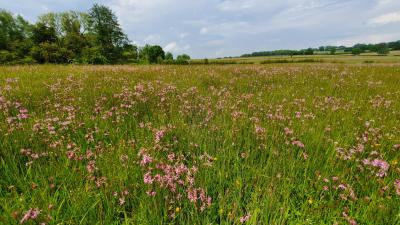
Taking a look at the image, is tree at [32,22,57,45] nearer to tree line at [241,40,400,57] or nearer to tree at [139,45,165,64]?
tree at [139,45,165,64]

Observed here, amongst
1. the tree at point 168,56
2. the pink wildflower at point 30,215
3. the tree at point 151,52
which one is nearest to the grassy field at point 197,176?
the pink wildflower at point 30,215

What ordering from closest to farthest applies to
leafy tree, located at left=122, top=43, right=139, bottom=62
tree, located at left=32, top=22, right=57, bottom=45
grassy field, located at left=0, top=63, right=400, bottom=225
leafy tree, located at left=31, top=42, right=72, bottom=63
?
grassy field, located at left=0, top=63, right=400, bottom=225 → leafy tree, located at left=31, top=42, right=72, bottom=63 → tree, located at left=32, top=22, right=57, bottom=45 → leafy tree, located at left=122, top=43, right=139, bottom=62

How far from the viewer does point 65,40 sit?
60.1 m

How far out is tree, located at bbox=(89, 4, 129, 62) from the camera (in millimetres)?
67125

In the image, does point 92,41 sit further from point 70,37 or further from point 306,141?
point 306,141

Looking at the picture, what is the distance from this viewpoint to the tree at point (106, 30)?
220 ft

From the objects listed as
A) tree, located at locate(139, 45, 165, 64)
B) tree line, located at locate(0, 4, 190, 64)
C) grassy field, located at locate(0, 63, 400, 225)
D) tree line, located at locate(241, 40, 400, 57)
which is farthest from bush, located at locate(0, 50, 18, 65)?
tree line, located at locate(241, 40, 400, 57)

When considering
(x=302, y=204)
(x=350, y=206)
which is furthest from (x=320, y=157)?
(x=302, y=204)

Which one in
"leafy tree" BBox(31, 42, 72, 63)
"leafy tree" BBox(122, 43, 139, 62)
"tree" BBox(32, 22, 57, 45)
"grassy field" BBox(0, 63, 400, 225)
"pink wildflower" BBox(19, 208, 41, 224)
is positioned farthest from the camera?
"leafy tree" BBox(122, 43, 139, 62)

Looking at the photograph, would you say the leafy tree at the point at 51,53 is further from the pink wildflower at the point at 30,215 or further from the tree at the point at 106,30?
the pink wildflower at the point at 30,215

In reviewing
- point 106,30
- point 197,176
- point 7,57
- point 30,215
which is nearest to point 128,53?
point 106,30

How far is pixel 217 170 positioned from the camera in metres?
2.57

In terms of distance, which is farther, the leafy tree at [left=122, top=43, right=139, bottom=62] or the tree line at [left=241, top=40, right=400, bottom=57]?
the tree line at [left=241, top=40, right=400, bottom=57]

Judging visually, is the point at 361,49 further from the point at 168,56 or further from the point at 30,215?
the point at 30,215
